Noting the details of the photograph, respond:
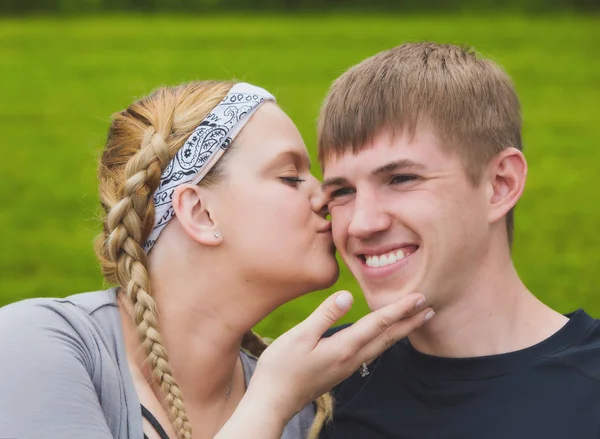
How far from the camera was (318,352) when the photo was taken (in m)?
3.89

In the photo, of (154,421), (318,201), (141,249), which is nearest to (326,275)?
(318,201)

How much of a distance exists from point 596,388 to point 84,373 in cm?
193

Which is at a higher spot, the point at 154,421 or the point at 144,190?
the point at 144,190

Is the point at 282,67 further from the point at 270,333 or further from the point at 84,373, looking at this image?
the point at 84,373

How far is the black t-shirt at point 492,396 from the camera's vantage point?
375 cm

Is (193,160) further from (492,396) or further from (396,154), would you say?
(492,396)

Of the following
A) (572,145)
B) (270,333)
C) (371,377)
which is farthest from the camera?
(572,145)

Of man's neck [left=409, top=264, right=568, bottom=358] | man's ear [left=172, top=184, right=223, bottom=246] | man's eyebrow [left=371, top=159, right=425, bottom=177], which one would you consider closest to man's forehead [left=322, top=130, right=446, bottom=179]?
man's eyebrow [left=371, top=159, right=425, bottom=177]

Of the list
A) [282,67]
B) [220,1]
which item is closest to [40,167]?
[282,67]

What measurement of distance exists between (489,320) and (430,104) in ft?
2.99

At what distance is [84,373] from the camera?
147 inches

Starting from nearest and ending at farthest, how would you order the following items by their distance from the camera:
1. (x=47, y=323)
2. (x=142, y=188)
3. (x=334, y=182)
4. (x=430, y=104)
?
(x=47, y=323) < (x=430, y=104) < (x=334, y=182) < (x=142, y=188)

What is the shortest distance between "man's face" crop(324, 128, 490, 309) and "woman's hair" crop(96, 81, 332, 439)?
0.72 m

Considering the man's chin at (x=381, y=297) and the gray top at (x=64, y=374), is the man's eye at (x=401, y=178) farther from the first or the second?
the gray top at (x=64, y=374)
